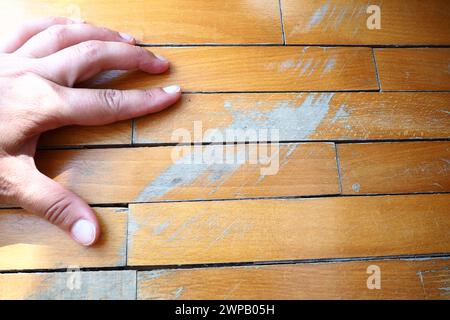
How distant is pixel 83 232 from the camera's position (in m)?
0.82

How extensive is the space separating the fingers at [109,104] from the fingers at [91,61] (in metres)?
0.06

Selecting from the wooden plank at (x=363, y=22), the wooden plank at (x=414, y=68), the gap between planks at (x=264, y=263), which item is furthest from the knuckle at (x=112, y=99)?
the wooden plank at (x=414, y=68)

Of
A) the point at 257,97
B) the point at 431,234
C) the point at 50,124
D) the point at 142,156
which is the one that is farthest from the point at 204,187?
the point at 431,234

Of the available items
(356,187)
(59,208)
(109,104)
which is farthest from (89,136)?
(356,187)

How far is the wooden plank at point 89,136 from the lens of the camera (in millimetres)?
928

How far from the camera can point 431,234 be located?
892 mm

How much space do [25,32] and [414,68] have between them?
3.68ft

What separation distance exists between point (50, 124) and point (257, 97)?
534 millimetres

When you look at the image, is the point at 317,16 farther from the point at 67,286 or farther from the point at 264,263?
the point at 67,286

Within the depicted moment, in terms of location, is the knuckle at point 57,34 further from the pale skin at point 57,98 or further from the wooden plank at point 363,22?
the wooden plank at point 363,22
